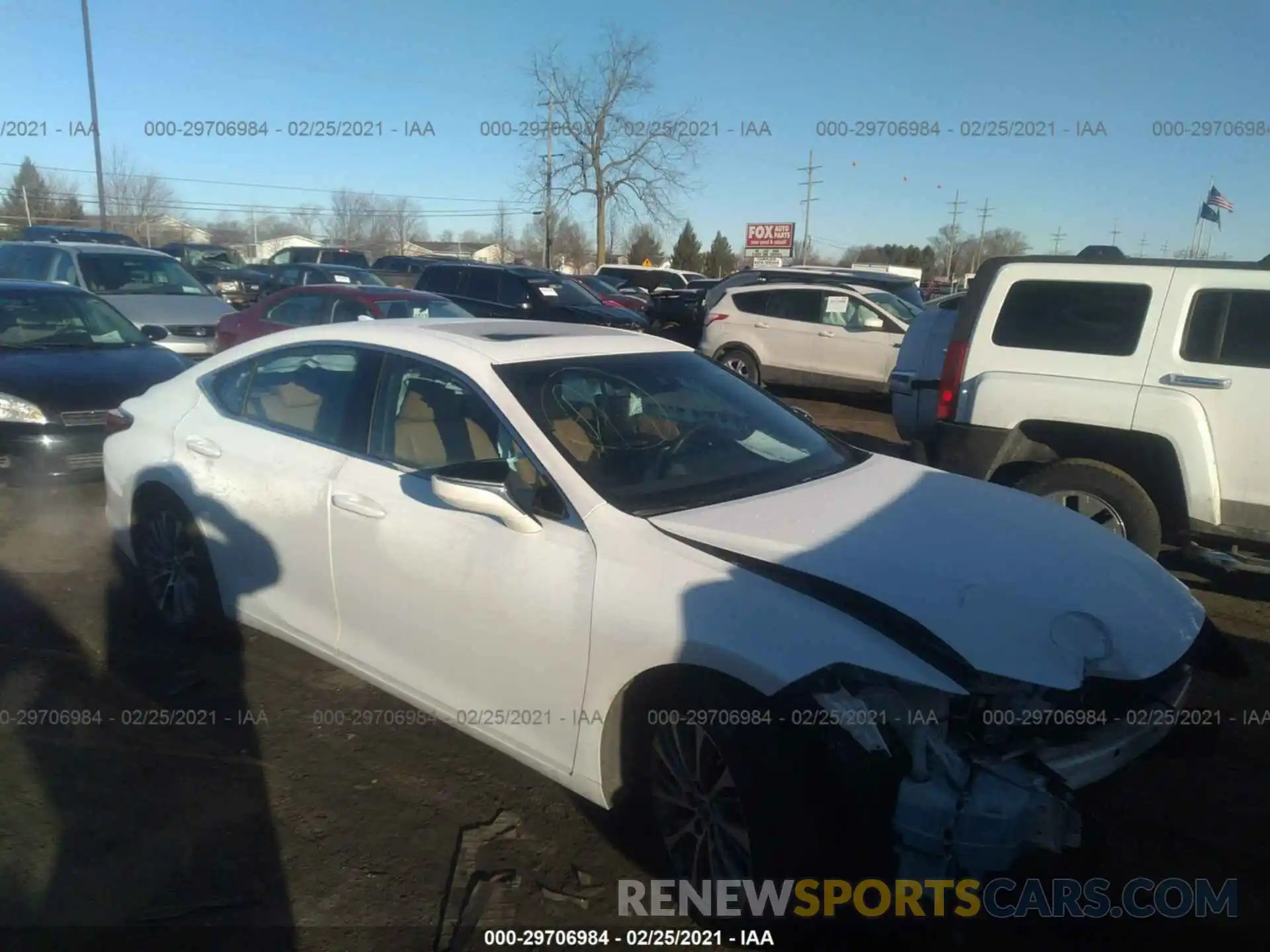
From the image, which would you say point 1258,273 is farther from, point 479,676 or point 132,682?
point 132,682

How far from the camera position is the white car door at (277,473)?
3723 mm

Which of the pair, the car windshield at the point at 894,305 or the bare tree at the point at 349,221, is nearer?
the car windshield at the point at 894,305

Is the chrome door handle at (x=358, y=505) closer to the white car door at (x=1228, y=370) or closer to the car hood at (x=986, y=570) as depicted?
the car hood at (x=986, y=570)

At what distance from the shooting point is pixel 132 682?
13.6 feet

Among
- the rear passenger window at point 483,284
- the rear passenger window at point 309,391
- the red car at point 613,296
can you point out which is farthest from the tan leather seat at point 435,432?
the red car at point 613,296

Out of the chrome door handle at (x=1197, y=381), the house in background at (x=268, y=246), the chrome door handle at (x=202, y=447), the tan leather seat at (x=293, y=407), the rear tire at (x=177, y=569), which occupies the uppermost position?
the house in background at (x=268, y=246)

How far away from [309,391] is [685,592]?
220 centimetres

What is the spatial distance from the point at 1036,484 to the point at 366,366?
4.01 metres

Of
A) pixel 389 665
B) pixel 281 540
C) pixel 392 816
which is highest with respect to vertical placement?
pixel 281 540

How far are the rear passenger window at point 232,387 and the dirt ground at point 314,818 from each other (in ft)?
3.96

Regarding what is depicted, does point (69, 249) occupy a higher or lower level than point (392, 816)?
higher

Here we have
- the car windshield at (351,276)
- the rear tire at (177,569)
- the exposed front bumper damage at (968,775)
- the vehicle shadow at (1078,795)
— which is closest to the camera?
the exposed front bumper damage at (968,775)

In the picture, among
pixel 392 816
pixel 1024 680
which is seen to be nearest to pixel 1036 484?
pixel 1024 680

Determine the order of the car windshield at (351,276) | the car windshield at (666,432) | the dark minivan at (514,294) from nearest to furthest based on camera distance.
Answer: the car windshield at (666,432), the dark minivan at (514,294), the car windshield at (351,276)
